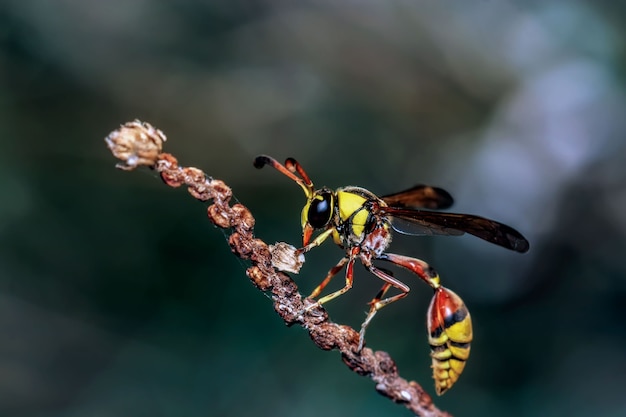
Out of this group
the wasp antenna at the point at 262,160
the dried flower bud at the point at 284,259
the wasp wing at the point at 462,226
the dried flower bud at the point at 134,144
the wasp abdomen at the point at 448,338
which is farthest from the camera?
the wasp abdomen at the point at 448,338

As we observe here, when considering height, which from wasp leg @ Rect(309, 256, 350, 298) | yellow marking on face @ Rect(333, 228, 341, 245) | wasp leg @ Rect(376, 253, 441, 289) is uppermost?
wasp leg @ Rect(376, 253, 441, 289)

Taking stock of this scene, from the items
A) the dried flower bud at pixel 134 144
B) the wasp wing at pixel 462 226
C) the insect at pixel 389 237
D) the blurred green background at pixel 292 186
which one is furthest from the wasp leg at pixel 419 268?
the blurred green background at pixel 292 186

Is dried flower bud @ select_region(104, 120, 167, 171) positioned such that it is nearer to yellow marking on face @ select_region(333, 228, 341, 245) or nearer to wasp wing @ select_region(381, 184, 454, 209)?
yellow marking on face @ select_region(333, 228, 341, 245)

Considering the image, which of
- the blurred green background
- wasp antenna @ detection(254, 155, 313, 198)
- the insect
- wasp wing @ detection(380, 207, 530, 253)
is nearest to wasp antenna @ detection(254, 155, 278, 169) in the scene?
wasp antenna @ detection(254, 155, 313, 198)

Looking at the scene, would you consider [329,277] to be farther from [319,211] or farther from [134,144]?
[134,144]

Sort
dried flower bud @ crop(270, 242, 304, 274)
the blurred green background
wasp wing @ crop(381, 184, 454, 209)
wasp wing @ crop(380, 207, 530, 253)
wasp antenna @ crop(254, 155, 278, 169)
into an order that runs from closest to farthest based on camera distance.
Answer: dried flower bud @ crop(270, 242, 304, 274) < wasp antenna @ crop(254, 155, 278, 169) < wasp wing @ crop(380, 207, 530, 253) < wasp wing @ crop(381, 184, 454, 209) < the blurred green background

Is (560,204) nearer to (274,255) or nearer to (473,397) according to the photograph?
(473,397)

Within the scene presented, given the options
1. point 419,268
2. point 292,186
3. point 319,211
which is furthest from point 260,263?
point 292,186

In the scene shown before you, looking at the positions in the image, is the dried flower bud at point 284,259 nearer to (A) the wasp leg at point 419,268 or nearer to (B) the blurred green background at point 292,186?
(A) the wasp leg at point 419,268
